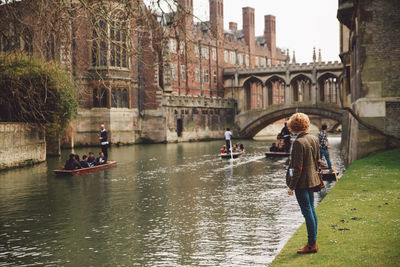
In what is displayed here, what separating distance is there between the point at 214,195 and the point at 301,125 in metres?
6.93

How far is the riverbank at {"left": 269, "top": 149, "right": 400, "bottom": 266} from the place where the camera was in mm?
5812

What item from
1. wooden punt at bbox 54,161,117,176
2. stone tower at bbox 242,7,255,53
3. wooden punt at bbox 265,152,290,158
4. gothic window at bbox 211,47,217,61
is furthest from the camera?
stone tower at bbox 242,7,255,53

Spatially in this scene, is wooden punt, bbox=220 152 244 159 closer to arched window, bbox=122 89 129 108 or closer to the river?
the river

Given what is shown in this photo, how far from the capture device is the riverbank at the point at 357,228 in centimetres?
581

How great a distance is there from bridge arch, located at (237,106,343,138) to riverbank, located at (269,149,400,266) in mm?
36378

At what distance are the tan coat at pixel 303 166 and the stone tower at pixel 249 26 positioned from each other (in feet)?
213

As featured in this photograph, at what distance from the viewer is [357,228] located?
23.5 ft

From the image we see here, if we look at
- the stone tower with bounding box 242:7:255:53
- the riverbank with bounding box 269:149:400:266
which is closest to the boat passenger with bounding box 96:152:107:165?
the riverbank with bounding box 269:149:400:266

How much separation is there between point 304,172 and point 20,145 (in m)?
17.8

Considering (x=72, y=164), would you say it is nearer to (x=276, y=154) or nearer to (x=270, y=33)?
(x=276, y=154)

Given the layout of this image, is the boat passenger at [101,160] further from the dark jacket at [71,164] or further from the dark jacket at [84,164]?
the dark jacket at [71,164]

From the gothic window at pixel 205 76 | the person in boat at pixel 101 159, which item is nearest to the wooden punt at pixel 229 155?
the person in boat at pixel 101 159

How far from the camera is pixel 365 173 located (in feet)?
41.3

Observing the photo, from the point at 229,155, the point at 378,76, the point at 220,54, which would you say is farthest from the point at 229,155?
the point at 220,54
